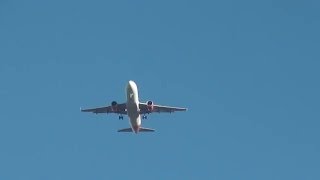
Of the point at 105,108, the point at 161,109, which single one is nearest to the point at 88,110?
the point at 105,108

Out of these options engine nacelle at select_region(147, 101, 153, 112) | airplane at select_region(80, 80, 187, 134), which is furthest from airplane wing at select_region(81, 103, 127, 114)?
engine nacelle at select_region(147, 101, 153, 112)

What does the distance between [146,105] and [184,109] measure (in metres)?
6.44

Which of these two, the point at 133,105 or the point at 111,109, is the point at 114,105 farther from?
the point at 133,105

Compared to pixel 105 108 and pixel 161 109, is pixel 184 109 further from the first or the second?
pixel 105 108

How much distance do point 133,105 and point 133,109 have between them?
1.07m

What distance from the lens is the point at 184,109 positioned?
442ft

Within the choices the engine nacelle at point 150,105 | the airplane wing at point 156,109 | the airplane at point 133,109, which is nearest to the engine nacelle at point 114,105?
the airplane at point 133,109

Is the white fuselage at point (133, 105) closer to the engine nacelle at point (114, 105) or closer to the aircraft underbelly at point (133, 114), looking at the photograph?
the aircraft underbelly at point (133, 114)

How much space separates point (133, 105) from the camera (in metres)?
129

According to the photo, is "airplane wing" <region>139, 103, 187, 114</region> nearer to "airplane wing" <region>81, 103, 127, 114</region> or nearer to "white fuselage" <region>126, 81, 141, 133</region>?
"white fuselage" <region>126, 81, 141, 133</region>

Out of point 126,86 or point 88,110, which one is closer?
point 126,86

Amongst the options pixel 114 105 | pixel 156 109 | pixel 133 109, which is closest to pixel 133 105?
pixel 133 109

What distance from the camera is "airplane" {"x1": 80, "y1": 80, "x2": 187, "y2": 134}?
128000mm

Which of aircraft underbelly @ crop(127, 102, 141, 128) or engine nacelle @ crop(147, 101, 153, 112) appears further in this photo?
engine nacelle @ crop(147, 101, 153, 112)
